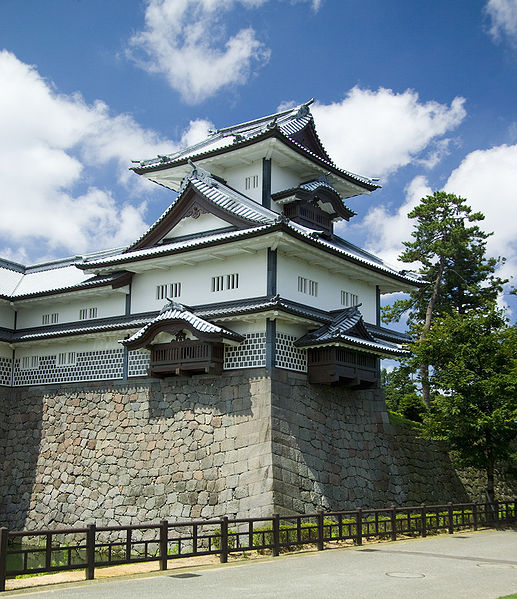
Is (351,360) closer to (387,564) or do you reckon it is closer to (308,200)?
(308,200)

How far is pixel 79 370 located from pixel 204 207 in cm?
839

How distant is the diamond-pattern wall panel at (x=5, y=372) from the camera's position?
2908cm

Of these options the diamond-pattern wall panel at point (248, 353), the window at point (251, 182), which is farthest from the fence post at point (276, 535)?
the window at point (251, 182)

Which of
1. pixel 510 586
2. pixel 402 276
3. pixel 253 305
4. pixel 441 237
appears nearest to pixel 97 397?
pixel 253 305

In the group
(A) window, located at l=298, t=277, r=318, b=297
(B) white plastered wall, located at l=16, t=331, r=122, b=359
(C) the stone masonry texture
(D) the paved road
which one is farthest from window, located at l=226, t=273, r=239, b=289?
(D) the paved road

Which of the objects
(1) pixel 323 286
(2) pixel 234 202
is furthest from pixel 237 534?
(2) pixel 234 202

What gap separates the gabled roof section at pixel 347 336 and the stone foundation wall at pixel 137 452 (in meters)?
2.22

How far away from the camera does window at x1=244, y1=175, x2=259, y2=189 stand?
27.1 metres

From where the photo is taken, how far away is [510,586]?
12.2 meters

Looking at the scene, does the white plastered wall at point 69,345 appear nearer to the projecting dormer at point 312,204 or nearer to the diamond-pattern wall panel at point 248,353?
the diamond-pattern wall panel at point 248,353

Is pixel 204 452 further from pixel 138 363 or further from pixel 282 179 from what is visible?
pixel 282 179

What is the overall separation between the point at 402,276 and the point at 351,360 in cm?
541

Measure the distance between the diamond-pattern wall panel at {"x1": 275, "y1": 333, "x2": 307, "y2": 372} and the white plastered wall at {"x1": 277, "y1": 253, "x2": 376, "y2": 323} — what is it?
147 centimetres

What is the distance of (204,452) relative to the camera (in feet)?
73.2
